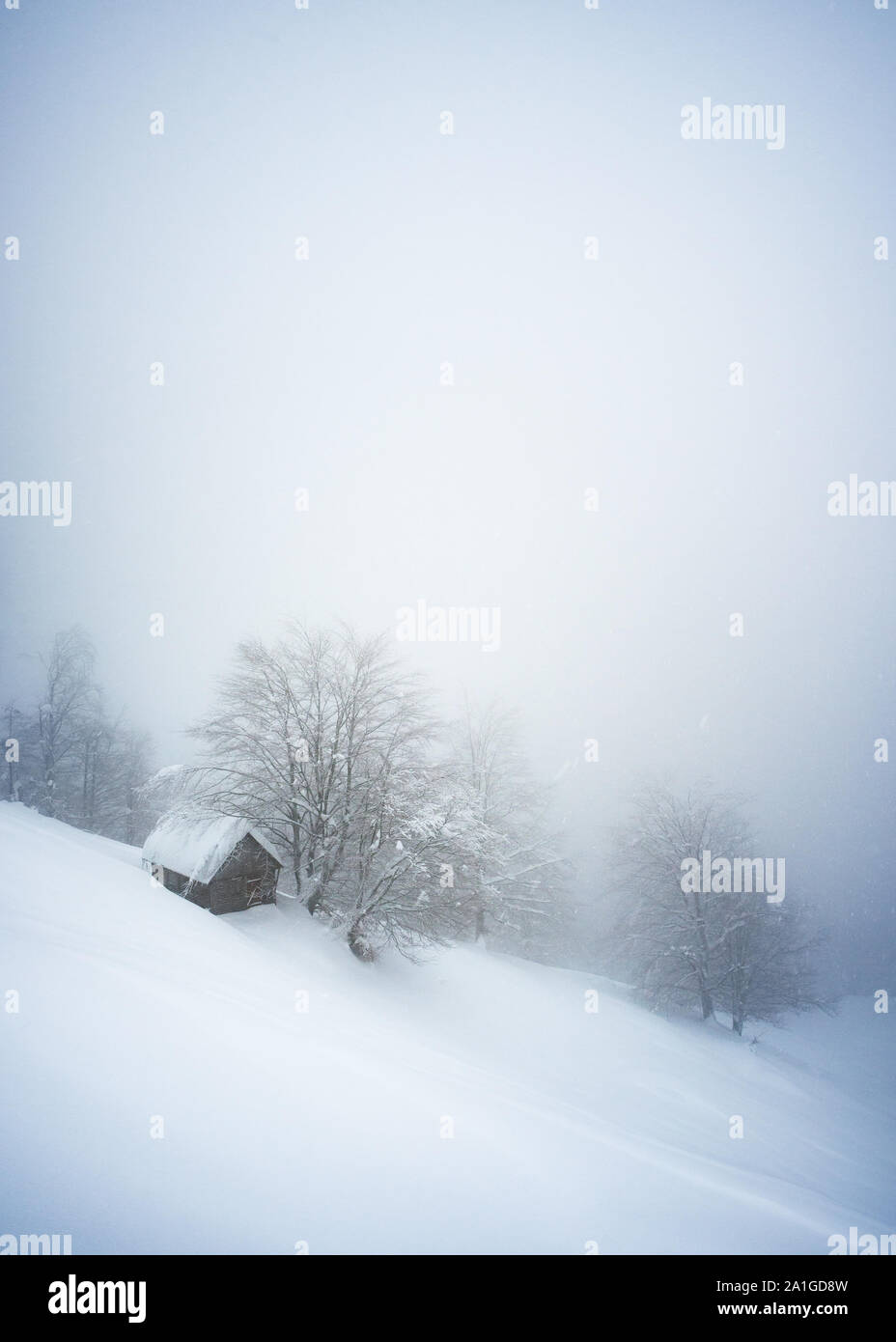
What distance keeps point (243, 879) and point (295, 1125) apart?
35.3 ft

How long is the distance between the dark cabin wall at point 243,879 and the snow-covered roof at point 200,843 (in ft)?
0.80

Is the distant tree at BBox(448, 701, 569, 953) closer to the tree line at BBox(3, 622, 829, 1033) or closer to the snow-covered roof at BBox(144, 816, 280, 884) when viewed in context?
the tree line at BBox(3, 622, 829, 1033)

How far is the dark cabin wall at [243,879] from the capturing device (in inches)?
515

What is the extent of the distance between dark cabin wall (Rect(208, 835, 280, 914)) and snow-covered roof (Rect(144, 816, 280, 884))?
243 millimetres

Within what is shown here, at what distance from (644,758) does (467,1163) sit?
60.5 metres

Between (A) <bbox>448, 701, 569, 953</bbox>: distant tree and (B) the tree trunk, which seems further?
(A) <bbox>448, 701, 569, 953</bbox>: distant tree

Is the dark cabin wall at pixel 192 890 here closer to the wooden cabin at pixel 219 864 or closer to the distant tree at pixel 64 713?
the wooden cabin at pixel 219 864

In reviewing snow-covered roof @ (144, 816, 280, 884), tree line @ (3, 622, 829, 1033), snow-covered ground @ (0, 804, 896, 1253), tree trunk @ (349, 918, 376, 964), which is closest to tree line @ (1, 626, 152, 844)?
tree line @ (3, 622, 829, 1033)

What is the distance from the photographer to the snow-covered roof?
1301 centimetres

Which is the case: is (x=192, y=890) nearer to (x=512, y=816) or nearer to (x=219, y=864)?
(x=219, y=864)

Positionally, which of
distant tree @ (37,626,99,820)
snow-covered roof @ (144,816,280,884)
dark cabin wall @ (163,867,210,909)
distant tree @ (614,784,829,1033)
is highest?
distant tree @ (37,626,99,820)

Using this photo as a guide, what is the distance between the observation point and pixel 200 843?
13.6 metres

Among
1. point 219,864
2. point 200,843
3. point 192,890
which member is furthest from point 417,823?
point 192,890
